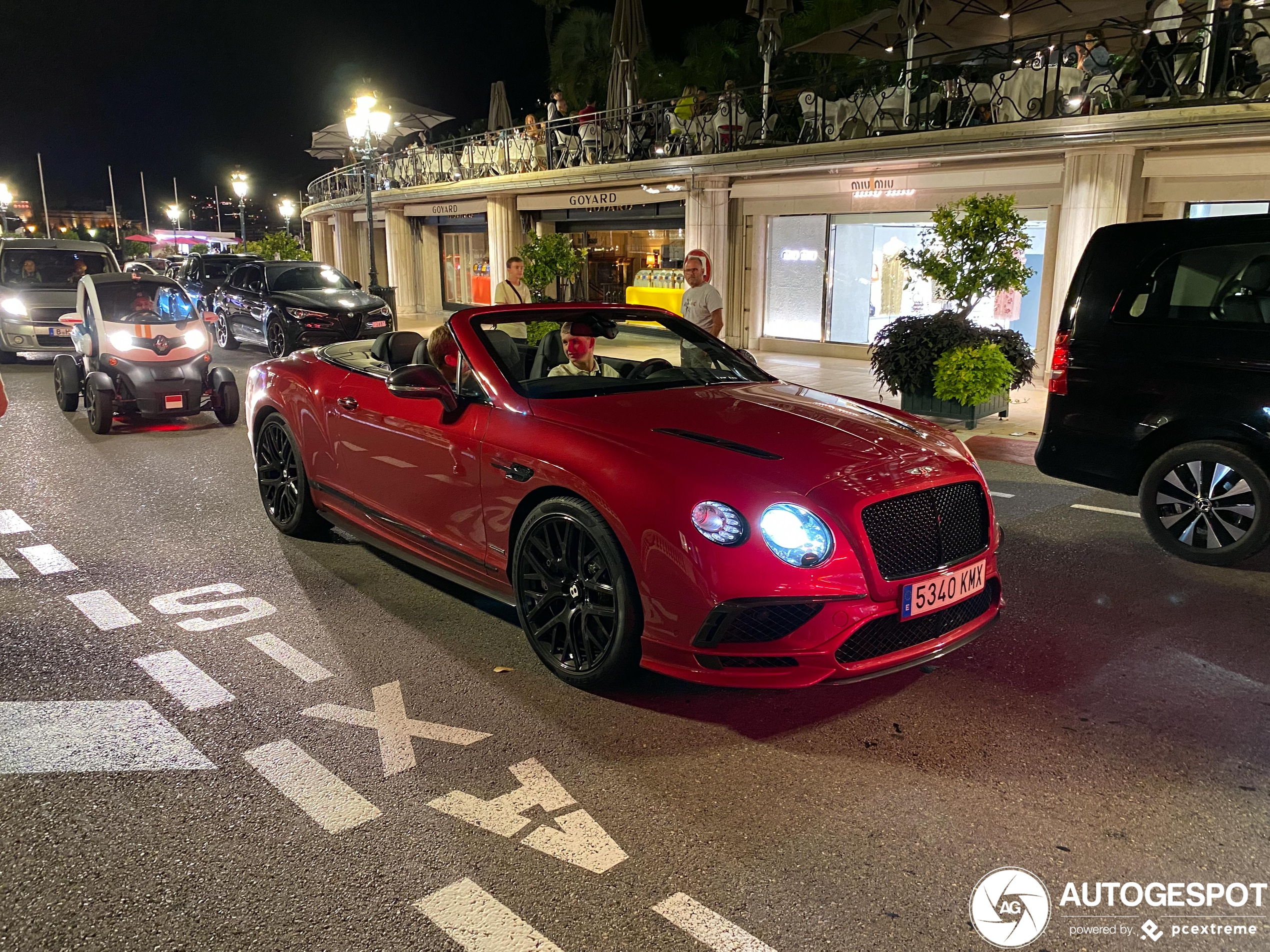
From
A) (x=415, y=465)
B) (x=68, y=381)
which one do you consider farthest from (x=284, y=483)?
(x=68, y=381)

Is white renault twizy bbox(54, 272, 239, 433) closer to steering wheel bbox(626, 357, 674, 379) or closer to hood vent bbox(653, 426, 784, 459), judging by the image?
steering wheel bbox(626, 357, 674, 379)

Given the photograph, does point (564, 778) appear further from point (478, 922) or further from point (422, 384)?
point (422, 384)

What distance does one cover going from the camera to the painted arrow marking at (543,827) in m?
2.96

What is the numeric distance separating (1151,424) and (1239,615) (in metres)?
1.40

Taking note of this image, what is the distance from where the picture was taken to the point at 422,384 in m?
4.59

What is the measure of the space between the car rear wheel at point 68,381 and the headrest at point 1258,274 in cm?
1090

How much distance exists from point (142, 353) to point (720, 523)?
8219 millimetres

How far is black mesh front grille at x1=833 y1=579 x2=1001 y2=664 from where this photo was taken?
3.59m

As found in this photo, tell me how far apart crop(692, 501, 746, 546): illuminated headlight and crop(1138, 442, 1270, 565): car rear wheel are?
3.85 m

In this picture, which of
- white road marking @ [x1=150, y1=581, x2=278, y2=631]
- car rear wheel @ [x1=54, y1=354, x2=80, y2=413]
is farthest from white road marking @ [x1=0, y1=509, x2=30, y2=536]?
car rear wheel @ [x1=54, y1=354, x2=80, y2=413]

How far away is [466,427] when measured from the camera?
4562mm

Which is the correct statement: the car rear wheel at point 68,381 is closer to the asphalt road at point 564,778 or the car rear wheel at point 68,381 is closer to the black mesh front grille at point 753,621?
the asphalt road at point 564,778

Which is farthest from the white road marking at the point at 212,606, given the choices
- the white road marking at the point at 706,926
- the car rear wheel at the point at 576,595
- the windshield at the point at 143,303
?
the windshield at the point at 143,303


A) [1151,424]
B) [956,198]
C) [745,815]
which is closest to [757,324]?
[956,198]
